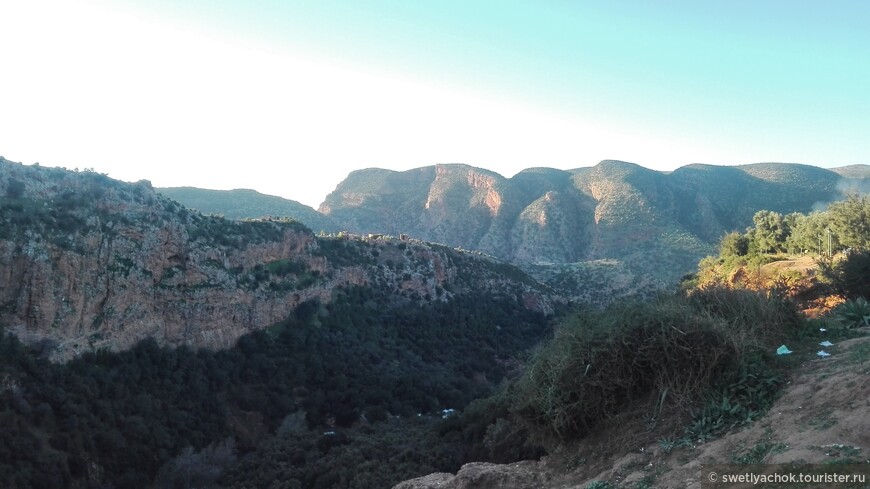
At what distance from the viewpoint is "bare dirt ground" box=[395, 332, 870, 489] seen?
5277 mm

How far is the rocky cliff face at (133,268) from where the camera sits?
2070 cm

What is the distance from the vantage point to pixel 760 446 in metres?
5.79

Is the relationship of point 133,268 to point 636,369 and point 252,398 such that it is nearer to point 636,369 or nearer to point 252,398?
point 252,398

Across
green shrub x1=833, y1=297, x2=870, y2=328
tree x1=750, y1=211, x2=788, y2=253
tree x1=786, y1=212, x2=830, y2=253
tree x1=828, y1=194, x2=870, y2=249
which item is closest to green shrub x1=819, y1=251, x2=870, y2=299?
green shrub x1=833, y1=297, x2=870, y2=328

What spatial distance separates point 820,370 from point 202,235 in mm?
28973

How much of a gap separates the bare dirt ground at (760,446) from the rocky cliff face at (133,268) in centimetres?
2012

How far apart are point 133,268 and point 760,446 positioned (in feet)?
85.7

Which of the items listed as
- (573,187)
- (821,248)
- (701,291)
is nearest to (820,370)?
(701,291)

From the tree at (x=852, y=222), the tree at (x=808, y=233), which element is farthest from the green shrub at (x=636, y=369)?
the tree at (x=808, y=233)

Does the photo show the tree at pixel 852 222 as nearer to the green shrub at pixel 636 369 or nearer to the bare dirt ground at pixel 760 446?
the bare dirt ground at pixel 760 446

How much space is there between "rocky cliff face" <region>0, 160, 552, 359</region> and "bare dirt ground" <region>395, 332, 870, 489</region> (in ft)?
66.0

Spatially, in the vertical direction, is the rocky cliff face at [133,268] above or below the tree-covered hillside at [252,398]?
above

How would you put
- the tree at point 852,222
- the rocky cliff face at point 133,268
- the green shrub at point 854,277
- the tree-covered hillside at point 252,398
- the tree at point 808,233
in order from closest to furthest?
the green shrub at point 854,277 < the tree-covered hillside at point 252,398 < the rocky cliff face at point 133,268 < the tree at point 852,222 < the tree at point 808,233

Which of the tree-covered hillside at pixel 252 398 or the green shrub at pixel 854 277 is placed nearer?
the green shrub at pixel 854 277
